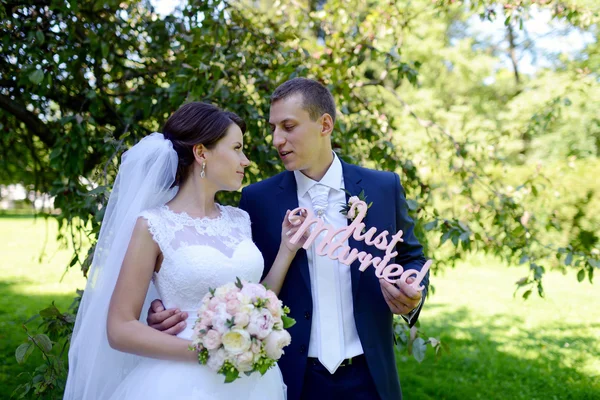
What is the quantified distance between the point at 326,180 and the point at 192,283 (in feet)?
2.58

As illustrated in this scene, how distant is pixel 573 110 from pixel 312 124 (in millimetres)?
13673

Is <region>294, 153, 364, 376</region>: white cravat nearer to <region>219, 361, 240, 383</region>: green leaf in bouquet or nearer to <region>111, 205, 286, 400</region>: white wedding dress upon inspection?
<region>111, 205, 286, 400</region>: white wedding dress

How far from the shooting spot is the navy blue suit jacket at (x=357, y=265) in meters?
2.31

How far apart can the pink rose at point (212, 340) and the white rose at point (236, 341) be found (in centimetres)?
2

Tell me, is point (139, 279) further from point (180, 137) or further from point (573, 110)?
point (573, 110)

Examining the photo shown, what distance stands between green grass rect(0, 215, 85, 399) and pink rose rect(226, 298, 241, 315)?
204 centimetres

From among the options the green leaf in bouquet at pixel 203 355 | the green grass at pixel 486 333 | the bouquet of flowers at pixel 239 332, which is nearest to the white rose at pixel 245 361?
the bouquet of flowers at pixel 239 332

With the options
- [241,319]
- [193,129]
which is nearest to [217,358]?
[241,319]

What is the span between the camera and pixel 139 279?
2.05m

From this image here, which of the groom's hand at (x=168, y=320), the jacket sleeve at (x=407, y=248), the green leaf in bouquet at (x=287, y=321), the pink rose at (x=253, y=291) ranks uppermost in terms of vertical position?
the jacket sleeve at (x=407, y=248)

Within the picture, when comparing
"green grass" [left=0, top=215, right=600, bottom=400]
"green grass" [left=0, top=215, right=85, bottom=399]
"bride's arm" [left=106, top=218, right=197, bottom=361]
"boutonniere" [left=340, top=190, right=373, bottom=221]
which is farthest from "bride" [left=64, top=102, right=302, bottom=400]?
"green grass" [left=0, top=215, right=600, bottom=400]

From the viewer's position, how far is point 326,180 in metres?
2.55

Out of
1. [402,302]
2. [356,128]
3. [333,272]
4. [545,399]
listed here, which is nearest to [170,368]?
[333,272]

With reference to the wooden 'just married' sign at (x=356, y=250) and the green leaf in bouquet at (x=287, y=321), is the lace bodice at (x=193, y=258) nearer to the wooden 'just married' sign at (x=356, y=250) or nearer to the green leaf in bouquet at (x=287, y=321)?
the wooden 'just married' sign at (x=356, y=250)
